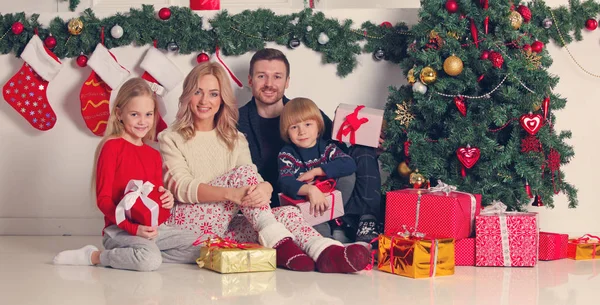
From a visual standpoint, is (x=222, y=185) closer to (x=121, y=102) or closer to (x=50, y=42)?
(x=121, y=102)

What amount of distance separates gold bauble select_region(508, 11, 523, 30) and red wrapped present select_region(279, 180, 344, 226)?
1.01m

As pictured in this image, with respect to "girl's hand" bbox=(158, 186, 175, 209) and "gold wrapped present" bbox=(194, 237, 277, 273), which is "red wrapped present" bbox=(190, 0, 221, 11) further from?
"gold wrapped present" bbox=(194, 237, 277, 273)

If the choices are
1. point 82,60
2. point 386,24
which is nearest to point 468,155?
point 386,24

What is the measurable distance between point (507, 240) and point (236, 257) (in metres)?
1.04

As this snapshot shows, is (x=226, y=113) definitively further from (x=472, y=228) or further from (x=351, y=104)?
(x=472, y=228)

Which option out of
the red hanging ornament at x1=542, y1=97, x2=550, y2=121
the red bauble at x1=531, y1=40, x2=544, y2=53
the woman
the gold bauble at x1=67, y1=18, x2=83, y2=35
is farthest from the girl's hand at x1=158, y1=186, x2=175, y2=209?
the red bauble at x1=531, y1=40, x2=544, y2=53

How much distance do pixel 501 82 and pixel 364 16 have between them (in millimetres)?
838

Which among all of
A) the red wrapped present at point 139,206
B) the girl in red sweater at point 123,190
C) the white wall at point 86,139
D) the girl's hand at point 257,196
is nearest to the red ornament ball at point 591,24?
the white wall at point 86,139

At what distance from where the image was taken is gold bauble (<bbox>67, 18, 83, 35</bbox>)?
12.4 feet

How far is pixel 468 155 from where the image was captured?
10.7 feet

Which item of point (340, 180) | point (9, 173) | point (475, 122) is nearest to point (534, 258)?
point (475, 122)

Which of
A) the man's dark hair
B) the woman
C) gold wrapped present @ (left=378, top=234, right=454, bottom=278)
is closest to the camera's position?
gold wrapped present @ (left=378, top=234, right=454, bottom=278)

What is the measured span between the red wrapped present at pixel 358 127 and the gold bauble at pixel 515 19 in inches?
26.3

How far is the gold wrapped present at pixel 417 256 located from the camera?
268cm
